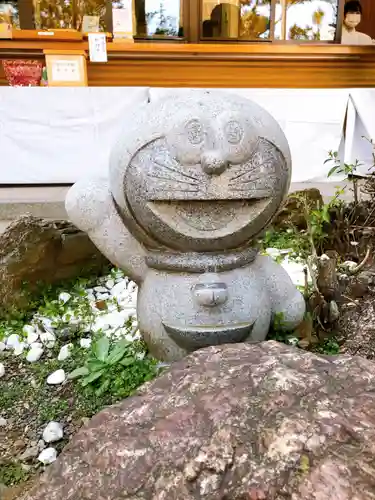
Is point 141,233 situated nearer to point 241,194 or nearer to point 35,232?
point 241,194

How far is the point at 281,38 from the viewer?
218 inches

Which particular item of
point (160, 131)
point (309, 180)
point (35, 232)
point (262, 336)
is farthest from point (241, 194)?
point (309, 180)

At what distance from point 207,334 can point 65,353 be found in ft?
2.82

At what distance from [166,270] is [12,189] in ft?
9.68

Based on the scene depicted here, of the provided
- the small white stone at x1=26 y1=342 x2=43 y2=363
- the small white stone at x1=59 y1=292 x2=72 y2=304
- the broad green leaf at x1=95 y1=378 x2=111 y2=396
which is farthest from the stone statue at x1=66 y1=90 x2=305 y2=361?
the small white stone at x1=59 y1=292 x2=72 y2=304

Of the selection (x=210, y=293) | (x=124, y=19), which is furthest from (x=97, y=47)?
(x=210, y=293)

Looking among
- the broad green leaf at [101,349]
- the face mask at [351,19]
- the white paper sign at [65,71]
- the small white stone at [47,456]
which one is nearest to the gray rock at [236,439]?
the small white stone at [47,456]

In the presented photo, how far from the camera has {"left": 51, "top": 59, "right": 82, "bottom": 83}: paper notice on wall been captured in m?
4.37

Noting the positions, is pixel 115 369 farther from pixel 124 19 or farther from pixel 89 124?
pixel 124 19

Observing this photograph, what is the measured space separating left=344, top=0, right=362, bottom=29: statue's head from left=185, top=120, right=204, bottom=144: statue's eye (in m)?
4.57

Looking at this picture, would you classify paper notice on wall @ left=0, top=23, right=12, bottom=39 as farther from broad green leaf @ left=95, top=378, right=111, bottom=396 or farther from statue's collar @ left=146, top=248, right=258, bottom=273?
broad green leaf @ left=95, top=378, right=111, bottom=396

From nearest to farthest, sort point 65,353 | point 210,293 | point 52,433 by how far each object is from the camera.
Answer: point 210,293
point 52,433
point 65,353

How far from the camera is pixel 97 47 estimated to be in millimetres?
4676

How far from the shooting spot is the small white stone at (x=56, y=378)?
228 cm
